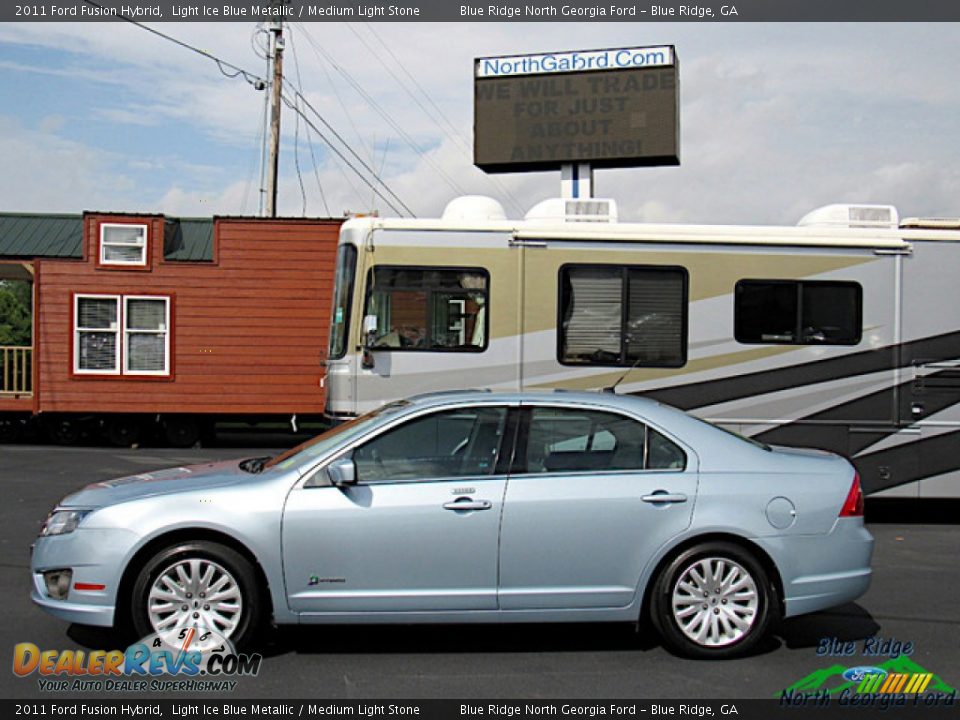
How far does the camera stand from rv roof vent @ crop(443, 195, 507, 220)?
10.6 meters

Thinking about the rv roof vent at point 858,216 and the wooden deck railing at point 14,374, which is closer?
the rv roof vent at point 858,216

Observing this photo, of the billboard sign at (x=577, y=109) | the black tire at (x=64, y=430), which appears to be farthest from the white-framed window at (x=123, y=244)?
the billboard sign at (x=577, y=109)

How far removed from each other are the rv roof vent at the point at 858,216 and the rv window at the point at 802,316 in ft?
2.29

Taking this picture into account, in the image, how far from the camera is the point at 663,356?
10398mm

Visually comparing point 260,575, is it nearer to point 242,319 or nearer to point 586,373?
point 586,373

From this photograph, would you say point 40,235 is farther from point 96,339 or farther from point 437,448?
point 437,448

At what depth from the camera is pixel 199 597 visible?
17.9ft

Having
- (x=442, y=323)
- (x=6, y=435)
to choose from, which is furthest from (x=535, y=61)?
(x=6, y=435)

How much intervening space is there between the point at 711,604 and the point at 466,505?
1.51 m

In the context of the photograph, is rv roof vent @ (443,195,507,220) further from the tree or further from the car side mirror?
the tree

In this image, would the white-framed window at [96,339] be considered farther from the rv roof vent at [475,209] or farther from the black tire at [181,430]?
the rv roof vent at [475,209]

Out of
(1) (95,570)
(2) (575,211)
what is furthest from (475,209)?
(1) (95,570)

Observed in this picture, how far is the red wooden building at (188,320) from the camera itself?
1761 cm
